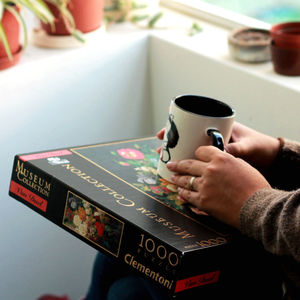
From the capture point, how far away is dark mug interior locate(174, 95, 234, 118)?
919mm

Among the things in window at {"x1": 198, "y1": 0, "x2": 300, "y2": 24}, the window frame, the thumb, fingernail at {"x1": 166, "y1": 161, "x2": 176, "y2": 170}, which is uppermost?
window at {"x1": 198, "y1": 0, "x2": 300, "y2": 24}

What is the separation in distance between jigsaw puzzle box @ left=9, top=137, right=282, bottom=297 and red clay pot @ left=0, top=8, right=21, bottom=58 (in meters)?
0.50

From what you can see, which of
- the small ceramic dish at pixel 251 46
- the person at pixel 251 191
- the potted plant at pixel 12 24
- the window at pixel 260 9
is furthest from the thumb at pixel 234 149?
the window at pixel 260 9

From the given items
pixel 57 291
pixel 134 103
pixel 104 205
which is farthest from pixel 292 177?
pixel 57 291

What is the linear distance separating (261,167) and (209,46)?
64 centimetres

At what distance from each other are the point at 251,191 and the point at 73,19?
36.1 inches

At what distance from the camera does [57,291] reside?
1619mm

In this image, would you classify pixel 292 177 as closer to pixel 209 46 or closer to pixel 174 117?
pixel 174 117

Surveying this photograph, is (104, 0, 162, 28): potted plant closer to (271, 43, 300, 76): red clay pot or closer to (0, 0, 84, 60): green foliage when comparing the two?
(0, 0, 84, 60): green foliage

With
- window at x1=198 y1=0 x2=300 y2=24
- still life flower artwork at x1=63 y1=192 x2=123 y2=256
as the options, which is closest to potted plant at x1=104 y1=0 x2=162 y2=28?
window at x1=198 y1=0 x2=300 y2=24

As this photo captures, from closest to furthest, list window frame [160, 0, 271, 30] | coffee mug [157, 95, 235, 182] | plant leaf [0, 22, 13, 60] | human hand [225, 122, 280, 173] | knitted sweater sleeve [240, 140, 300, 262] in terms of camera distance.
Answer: knitted sweater sleeve [240, 140, 300, 262] < coffee mug [157, 95, 235, 182] < human hand [225, 122, 280, 173] < plant leaf [0, 22, 13, 60] < window frame [160, 0, 271, 30]

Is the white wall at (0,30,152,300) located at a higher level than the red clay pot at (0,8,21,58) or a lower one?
lower

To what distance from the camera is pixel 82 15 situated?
153 centimetres

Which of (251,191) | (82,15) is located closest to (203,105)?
(251,191)
